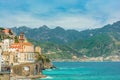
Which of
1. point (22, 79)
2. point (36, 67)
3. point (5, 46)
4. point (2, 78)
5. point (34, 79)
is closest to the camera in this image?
point (2, 78)

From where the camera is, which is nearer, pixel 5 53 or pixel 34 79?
pixel 34 79

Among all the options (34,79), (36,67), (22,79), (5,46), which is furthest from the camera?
(5,46)

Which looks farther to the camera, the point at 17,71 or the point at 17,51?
the point at 17,51

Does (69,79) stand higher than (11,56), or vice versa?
(11,56)

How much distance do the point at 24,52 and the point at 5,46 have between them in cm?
1818

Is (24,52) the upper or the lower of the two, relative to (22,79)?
upper

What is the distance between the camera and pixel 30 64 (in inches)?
5610

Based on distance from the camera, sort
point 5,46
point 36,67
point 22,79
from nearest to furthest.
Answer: point 22,79 < point 36,67 < point 5,46

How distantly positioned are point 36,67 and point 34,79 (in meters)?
12.5

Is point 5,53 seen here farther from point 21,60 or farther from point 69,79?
point 69,79

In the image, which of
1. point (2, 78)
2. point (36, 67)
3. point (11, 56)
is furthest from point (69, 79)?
point (2, 78)

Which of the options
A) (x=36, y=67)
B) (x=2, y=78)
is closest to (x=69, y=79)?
(x=36, y=67)

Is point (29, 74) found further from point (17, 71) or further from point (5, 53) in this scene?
point (5, 53)

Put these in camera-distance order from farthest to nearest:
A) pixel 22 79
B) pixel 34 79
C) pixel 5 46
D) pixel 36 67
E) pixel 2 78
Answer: pixel 5 46
pixel 36 67
pixel 34 79
pixel 22 79
pixel 2 78
